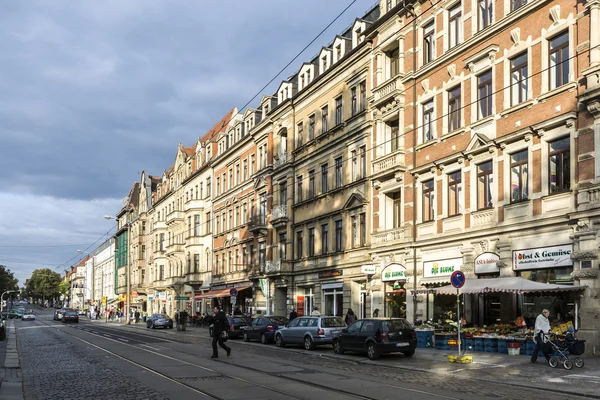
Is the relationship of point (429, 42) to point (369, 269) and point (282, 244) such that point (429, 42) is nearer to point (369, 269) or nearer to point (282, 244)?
point (369, 269)

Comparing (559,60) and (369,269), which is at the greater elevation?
(559,60)

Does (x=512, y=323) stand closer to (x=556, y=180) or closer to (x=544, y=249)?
(x=544, y=249)

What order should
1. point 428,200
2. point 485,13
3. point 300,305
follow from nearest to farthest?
point 485,13 → point 428,200 → point 300,305

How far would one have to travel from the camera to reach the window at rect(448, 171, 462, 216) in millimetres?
28797

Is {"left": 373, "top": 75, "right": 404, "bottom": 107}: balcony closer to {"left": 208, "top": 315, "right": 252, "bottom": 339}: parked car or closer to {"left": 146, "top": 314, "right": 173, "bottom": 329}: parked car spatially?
{"left": 208, "top": 315, "right": 252, "bottom": 339}: parked car

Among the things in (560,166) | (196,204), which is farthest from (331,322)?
(196,204)

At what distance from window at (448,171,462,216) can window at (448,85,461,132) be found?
2.09m

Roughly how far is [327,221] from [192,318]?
24.2 m

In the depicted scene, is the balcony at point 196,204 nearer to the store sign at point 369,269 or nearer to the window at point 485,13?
the store sign at point 369,269

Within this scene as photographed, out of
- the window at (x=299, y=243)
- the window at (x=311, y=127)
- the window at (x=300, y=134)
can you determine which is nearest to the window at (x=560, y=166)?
the window at (x=311, y=127)

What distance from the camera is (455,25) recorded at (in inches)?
1169

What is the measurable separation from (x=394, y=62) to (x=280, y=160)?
15203 mm

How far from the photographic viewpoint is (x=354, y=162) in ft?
124

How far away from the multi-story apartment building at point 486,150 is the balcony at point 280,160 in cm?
1293
